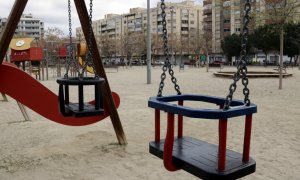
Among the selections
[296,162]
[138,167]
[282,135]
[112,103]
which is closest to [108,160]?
[138,167]

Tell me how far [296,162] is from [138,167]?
2044mm

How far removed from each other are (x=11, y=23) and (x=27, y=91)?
2.96 feet

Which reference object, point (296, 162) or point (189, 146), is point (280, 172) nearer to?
point (296, 162)

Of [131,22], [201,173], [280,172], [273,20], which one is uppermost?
[131,22]

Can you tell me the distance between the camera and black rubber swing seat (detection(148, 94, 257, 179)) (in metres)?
2.07

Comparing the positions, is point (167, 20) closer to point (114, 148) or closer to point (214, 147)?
point (114, 148)

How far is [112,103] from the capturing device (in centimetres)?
514

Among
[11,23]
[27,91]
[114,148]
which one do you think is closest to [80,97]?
[27,91]

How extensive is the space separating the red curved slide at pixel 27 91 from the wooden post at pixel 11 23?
21cm

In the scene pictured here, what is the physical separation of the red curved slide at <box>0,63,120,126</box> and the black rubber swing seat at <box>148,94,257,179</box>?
7.41ft

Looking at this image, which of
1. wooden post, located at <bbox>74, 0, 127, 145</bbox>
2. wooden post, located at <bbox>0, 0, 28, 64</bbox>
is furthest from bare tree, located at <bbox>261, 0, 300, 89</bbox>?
wooden post, located at <bbox>0, 0, 28, 64</bbox>

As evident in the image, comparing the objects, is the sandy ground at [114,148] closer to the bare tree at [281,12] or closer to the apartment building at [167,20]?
the bare tree at [281,12]

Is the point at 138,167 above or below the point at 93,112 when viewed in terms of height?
below

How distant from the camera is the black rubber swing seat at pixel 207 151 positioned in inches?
81.6
